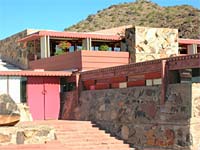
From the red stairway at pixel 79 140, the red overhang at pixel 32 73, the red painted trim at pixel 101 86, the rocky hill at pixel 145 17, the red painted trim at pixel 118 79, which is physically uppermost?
the rocky hill at pixel 145 17

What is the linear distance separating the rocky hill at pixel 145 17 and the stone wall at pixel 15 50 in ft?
58.3

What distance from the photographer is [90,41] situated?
24906 mm

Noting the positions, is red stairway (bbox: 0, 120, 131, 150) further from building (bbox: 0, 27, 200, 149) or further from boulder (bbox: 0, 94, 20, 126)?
boulder (bbox: 0, 94, 20, 126)

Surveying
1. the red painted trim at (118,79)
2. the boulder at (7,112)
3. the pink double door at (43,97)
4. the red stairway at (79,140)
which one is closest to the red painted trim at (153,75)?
the red painted trim at (118,79)

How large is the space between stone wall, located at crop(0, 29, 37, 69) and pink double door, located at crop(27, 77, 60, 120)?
7583mm

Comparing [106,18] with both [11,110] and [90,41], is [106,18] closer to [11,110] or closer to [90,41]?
[90,41]

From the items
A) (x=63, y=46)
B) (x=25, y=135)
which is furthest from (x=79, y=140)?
(x=63, y=46)

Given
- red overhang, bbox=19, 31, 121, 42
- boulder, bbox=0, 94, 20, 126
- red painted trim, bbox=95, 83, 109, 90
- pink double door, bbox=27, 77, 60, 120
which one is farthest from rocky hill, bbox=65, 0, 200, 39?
boulder, bbox=0, 94, 20, 126

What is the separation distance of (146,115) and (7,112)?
4666 mm

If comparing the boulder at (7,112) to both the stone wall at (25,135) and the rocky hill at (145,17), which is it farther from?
the rocky hill at (145,17)

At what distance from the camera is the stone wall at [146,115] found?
12617mm

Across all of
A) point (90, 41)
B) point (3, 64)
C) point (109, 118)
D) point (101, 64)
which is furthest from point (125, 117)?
point (3, 64)

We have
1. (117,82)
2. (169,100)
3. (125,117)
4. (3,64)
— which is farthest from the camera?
(3,64)

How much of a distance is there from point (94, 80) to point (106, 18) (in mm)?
40936
